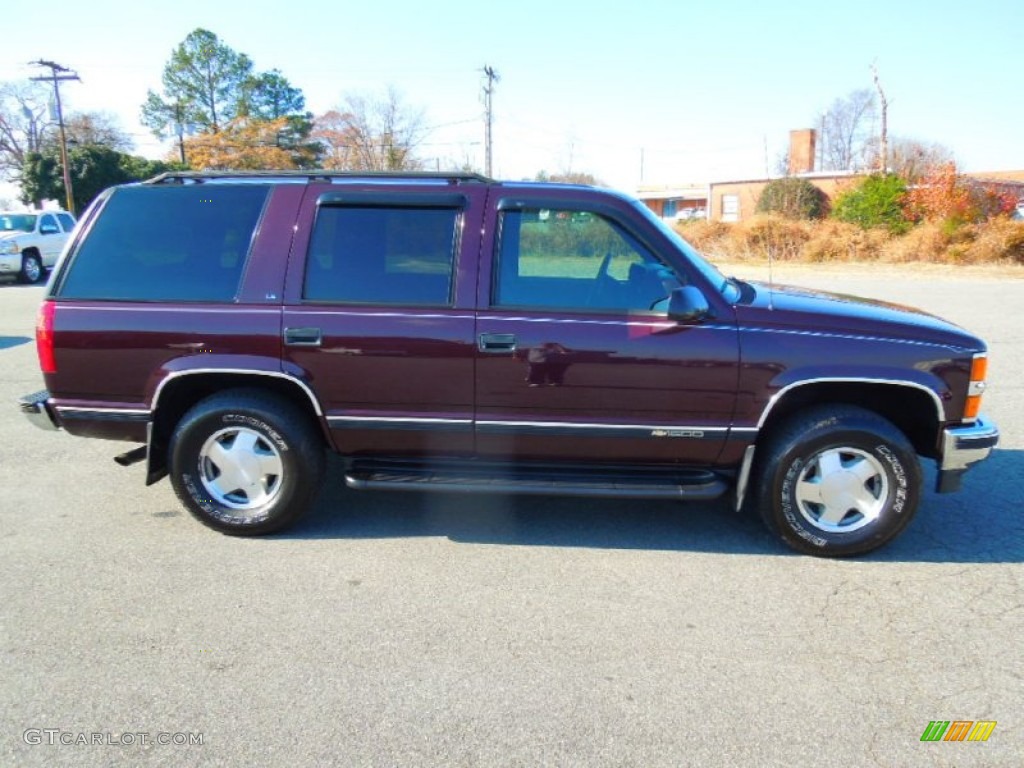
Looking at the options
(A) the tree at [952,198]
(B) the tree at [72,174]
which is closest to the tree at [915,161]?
(A) the tree at [952,198]

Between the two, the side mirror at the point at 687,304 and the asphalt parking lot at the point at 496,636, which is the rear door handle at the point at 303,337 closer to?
the asphalt parking lot at the point at 496,636

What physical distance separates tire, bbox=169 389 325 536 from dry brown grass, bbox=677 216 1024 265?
73.5 feet

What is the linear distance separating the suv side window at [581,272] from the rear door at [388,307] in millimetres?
203

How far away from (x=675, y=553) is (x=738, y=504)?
43 cm

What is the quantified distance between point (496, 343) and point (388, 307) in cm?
62

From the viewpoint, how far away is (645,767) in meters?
2.28

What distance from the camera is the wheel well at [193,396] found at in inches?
152

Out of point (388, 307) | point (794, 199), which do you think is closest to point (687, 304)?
point (388, 307)

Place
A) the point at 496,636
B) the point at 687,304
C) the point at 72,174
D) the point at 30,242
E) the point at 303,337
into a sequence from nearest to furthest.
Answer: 1. the point at 496,636
2. the point at 687,304
3. the point at 303,337
4. the point at 30,242
5. the point at 72,174

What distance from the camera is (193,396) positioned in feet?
13.3

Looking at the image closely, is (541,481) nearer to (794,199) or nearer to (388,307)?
(388,307)

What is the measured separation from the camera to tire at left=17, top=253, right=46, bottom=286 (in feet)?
63.2

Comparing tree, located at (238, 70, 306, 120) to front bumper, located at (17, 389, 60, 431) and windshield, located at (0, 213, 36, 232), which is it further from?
front bumper, located at (17, 389, 60, 431)

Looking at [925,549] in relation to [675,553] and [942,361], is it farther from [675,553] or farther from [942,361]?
[675,553]
